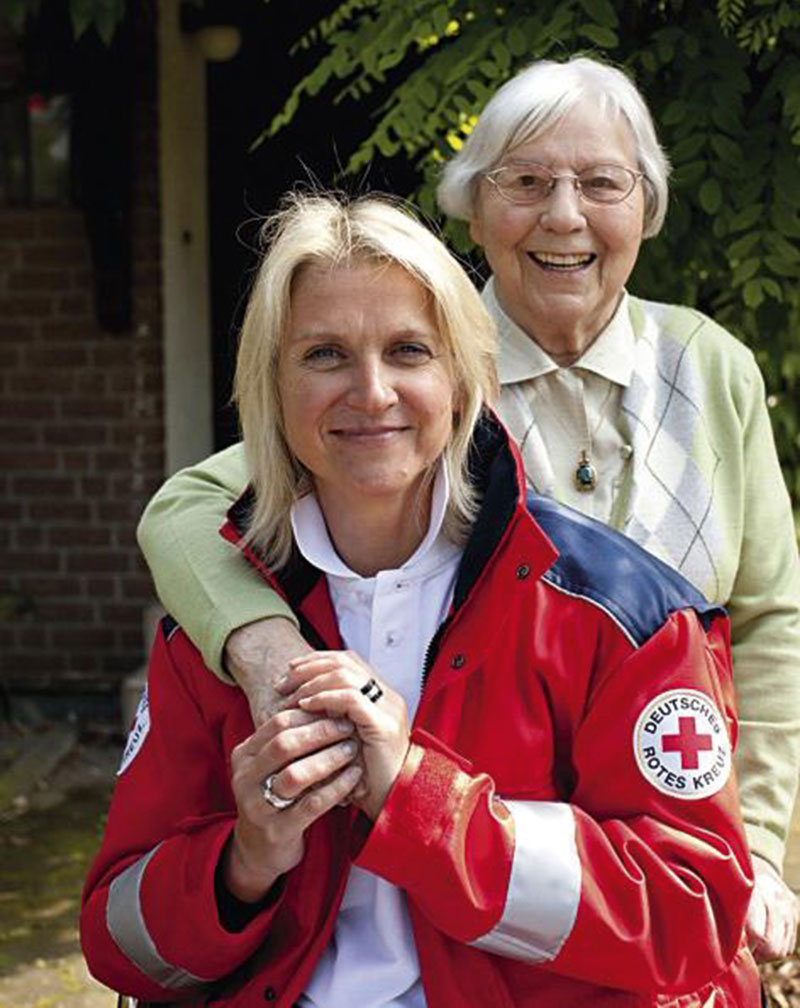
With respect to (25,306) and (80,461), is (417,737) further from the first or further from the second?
(25,306)

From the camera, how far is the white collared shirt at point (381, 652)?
207 centimetres

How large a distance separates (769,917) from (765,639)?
458 millimetres

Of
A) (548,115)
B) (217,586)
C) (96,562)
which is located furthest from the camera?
(96,562)

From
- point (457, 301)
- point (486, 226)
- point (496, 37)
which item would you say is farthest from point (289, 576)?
point (496, 37)

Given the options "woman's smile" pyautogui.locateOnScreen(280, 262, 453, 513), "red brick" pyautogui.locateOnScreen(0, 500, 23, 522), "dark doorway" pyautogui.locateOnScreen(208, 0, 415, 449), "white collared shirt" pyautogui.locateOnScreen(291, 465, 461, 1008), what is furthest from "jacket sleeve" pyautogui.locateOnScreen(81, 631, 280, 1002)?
"red brick" pyautogui.locateOnScreen(0, 500, 23, 522)

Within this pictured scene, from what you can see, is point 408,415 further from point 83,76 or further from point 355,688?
point 83,76

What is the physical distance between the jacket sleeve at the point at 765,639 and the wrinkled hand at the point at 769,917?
96mm

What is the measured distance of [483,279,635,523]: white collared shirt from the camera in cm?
261

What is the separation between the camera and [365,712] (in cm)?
192

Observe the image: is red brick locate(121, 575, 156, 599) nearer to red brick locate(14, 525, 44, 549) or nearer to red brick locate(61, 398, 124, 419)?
red brick locate(14, 525, 44, 549)

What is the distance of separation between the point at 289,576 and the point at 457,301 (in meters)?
0.43

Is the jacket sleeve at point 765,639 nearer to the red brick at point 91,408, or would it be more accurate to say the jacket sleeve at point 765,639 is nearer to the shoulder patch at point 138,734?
the shoulder patch at point 138,734

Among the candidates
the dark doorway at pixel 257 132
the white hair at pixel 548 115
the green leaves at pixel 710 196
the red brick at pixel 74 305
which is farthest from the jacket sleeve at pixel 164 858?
the red brick at pixel 74 305

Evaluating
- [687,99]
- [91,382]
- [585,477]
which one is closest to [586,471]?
[585,477]
